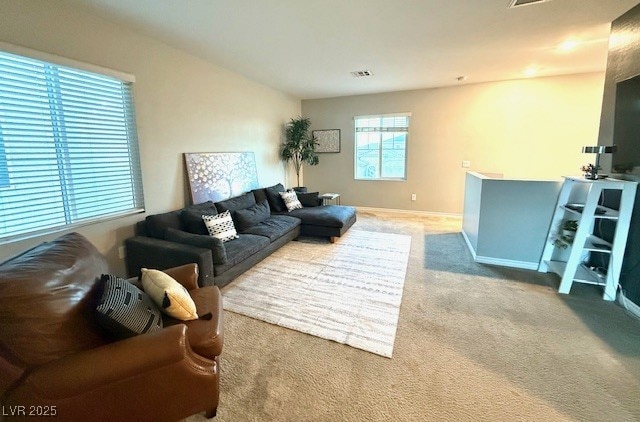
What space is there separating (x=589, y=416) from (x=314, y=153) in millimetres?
5932

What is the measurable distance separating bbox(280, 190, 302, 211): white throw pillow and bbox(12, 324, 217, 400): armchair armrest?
3.53 meters

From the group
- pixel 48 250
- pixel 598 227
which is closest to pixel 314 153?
pixel 598 227

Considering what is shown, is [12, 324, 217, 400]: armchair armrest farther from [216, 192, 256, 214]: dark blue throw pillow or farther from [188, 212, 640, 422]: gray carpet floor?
[216, 192, 256, 214]: dark blue throw pillow

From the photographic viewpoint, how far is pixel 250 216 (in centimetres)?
386

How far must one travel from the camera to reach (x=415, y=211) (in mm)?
6105

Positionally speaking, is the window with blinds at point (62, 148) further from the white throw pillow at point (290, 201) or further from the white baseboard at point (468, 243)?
the white baseboard at point (468, 243)

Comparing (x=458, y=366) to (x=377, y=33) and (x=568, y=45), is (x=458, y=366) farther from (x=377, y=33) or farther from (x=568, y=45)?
(x=568, y=45)

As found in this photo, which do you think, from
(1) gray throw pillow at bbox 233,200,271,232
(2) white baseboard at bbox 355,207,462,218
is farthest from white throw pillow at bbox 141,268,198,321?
(2) white baseboard at bbox 355,207,462,218

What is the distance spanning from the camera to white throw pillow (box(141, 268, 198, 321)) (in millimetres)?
1492

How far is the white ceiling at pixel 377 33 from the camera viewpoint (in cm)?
243

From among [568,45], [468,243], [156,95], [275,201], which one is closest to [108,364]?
[156,95]

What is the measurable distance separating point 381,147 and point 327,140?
1.28 metres

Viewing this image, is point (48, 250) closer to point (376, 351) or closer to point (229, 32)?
point (376, 351)

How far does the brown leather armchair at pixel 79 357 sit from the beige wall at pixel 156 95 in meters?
1.50
